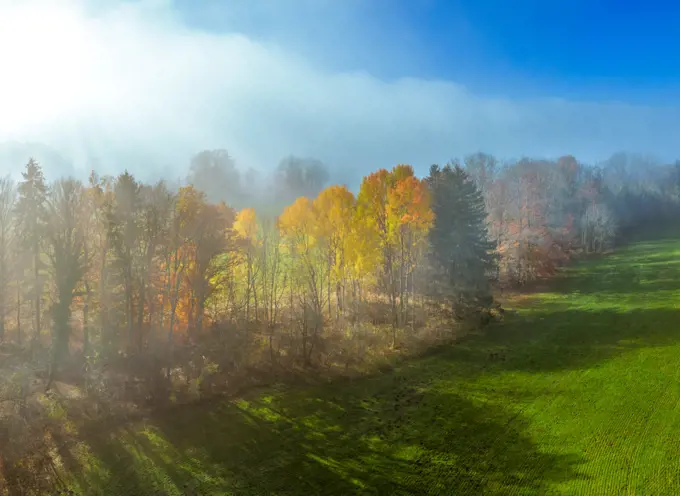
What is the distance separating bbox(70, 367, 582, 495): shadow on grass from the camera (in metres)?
20.9

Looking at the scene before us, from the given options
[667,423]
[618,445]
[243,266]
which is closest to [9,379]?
[243,266]

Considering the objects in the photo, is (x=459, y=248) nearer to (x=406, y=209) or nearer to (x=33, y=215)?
(x=406, y=209)

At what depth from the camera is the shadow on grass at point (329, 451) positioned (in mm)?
20922

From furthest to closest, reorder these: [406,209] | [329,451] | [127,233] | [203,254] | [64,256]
→ [406,209]
[203,254]
[127,233]
[64,256]
[329,451]

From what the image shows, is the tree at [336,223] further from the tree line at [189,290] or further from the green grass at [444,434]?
the green grass at [444,434]

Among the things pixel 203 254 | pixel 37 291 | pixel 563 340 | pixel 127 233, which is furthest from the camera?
pixel 563 340

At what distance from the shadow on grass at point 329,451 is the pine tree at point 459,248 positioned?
19.2m

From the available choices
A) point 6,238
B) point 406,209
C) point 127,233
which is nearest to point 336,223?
point 406,209

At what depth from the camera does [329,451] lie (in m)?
24.1

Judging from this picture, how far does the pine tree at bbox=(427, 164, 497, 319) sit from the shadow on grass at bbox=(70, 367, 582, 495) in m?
19.2

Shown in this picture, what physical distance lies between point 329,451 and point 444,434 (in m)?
6.78

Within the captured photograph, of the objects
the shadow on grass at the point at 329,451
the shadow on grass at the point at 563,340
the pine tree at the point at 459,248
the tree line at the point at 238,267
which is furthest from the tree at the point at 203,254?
the pine tree at the point at 459,248

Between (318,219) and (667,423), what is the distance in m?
35.1

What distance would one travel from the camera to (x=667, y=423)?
2500 centimetres
